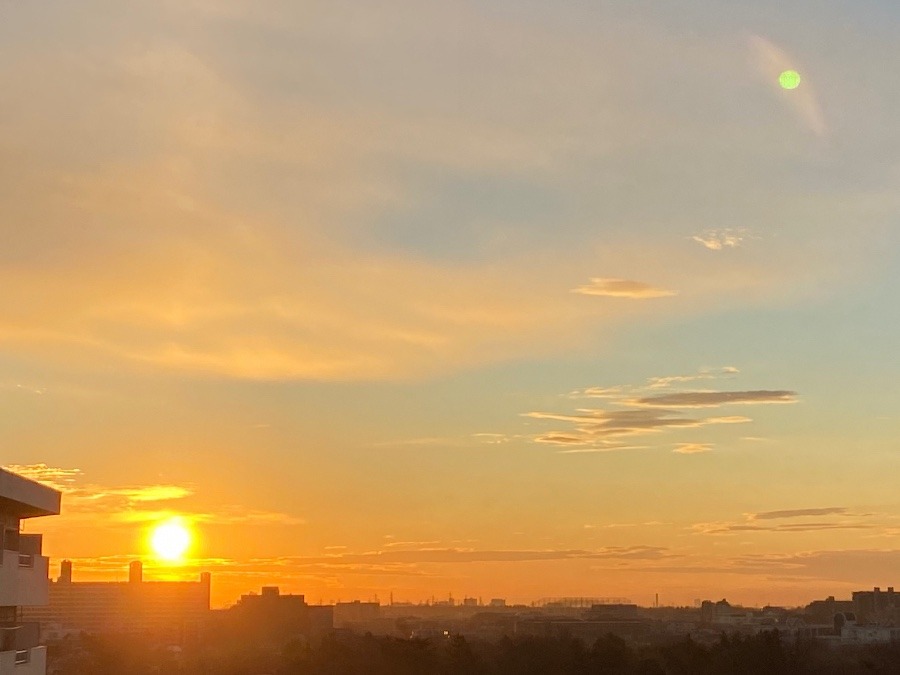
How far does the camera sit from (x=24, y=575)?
30.8 meters

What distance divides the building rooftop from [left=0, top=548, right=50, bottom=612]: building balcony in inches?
36.9

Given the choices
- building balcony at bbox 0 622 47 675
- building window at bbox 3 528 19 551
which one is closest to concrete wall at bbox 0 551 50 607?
building window at bbox 3 528 19 551

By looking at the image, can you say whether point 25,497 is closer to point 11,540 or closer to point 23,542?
point 11,540

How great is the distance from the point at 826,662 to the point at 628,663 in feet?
80.2

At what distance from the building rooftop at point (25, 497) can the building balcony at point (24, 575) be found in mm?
937

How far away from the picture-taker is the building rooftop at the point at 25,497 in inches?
1142

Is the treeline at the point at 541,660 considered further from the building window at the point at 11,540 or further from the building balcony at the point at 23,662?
the building window at the point at 11,540

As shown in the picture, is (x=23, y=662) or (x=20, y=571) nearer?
(x=20, y=571)

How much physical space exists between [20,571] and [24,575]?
1.46 ft

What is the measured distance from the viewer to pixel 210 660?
135 meters

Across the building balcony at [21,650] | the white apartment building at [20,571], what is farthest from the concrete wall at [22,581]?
the building balcony at [21,650]

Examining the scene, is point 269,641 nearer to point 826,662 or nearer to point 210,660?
point 210,660

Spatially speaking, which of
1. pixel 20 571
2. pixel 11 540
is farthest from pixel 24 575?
pixel 11 540

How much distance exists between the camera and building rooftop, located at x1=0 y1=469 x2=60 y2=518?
95.2 feet
